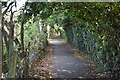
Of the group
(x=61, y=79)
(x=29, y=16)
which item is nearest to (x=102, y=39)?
(x=61, y=79)

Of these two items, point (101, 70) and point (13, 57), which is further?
point (101, 70)

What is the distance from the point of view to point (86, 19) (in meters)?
7.75

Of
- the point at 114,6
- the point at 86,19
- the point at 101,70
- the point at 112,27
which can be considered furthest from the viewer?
the point at 101,70

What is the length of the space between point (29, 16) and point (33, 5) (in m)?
0.48

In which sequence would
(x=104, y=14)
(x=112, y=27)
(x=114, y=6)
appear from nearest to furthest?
(x=114, y=6) < (x=104, y=14) < (x=112, y=27)

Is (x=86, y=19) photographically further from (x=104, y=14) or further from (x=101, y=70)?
(x=101, y=70)

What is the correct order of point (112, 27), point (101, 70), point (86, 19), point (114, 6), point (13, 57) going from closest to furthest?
point (13, 57) < point (114, 6) < point (112, 27) < point (86, 19) < point (101, 70)

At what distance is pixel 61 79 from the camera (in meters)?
7.98

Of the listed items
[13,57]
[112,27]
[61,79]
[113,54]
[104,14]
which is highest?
[104,14]

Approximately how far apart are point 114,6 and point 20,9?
8.98ft

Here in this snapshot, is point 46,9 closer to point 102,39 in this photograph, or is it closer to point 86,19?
point 86,19

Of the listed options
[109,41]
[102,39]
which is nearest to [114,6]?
[109,41]

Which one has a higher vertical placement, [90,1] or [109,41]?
[90,1]

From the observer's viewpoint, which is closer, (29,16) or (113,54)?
(29,16)
